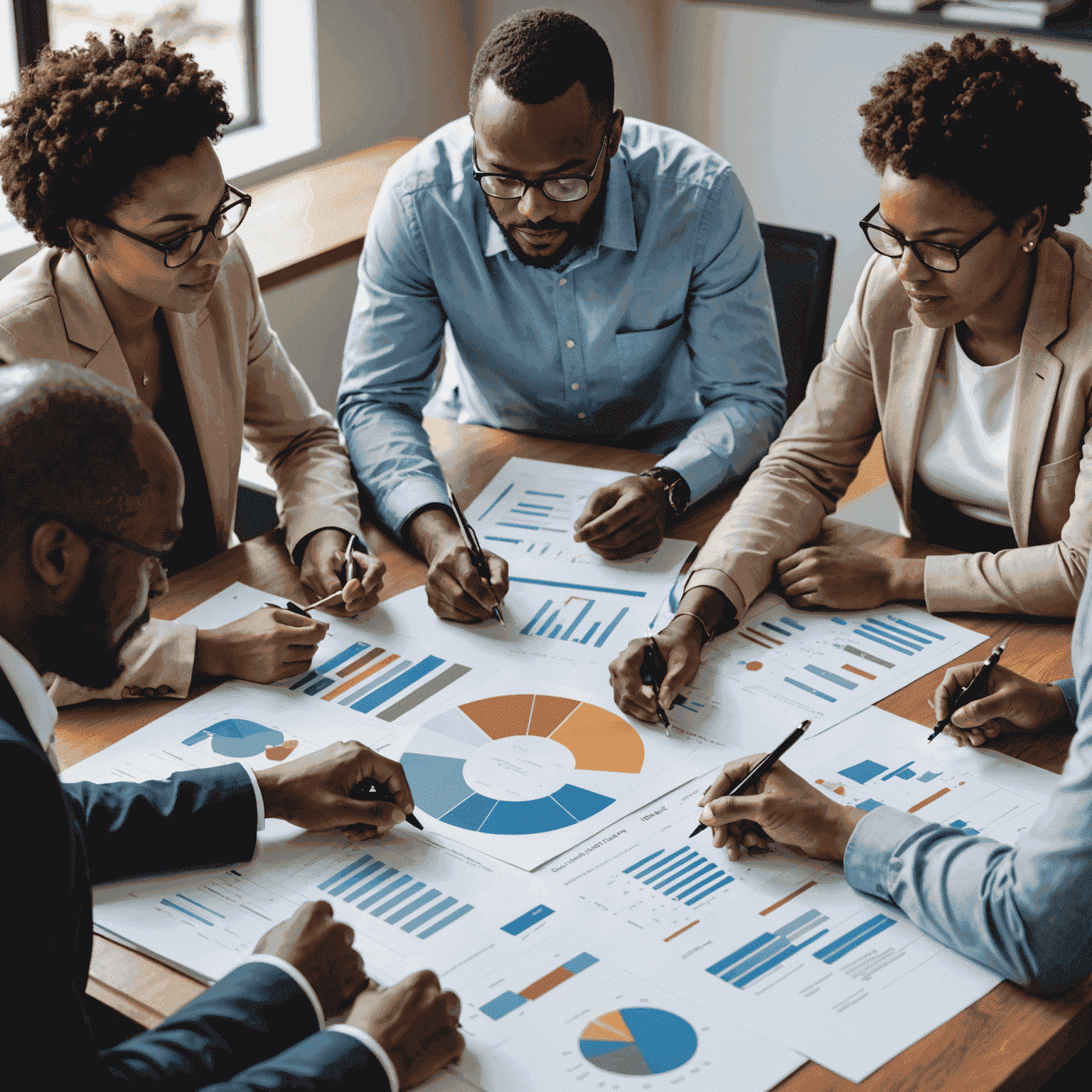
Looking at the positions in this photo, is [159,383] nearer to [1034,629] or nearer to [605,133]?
[605,133]

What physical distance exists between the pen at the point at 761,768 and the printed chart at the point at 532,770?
0.09 metres

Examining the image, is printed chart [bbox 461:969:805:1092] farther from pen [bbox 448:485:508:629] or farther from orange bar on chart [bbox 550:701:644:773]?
pen [bbox 448:485:508:629]

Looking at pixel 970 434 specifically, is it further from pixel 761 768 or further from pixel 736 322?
pixel 761 768

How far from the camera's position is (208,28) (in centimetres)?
396

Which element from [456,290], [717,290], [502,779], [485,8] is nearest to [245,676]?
[502,779]

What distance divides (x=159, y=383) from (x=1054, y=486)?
1.47 m

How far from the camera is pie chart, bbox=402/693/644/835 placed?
58.6 inches

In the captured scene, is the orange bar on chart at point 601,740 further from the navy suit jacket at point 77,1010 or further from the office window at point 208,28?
the office window at point 208,28

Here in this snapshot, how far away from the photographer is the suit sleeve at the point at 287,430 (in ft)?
7.11

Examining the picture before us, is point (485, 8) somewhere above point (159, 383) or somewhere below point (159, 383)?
above

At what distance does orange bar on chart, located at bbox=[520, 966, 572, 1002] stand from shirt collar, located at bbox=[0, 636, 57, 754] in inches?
20.1

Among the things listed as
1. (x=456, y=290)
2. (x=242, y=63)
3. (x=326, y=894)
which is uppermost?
(x=242, y=63)

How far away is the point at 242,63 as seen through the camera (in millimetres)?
4059

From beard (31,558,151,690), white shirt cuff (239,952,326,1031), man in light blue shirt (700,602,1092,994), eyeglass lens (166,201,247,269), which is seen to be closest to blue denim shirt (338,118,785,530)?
eyeglass lens (166,201,247,269)
